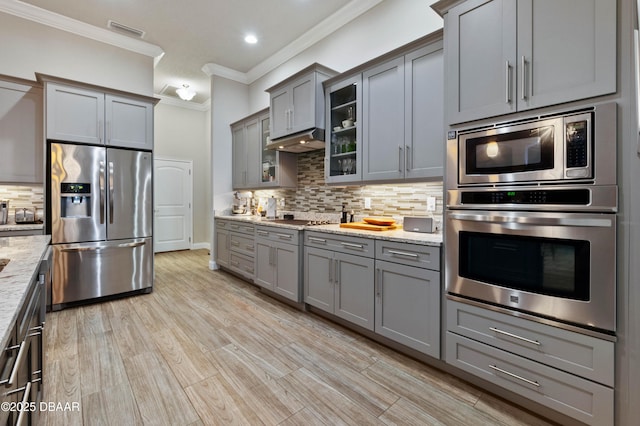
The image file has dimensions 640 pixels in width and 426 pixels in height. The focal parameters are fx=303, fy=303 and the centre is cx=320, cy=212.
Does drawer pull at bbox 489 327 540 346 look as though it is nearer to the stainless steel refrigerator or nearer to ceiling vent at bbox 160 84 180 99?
the stainless steel refrigerator

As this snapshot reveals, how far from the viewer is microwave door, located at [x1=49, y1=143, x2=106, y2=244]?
10.7 ft

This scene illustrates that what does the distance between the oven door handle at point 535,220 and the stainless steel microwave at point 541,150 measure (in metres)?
0.19

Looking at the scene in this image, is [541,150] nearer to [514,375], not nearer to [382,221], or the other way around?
[514,375]

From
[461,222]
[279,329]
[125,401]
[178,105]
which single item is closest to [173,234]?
[178,105]

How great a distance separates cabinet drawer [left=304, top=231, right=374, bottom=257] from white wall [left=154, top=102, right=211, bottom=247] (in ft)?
13.6

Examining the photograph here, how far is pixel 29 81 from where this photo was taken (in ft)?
Answer: 10.9

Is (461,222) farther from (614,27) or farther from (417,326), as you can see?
(614,27)

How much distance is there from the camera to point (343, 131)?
10.6 ft

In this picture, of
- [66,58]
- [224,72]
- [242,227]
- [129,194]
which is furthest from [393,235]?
[66,58]

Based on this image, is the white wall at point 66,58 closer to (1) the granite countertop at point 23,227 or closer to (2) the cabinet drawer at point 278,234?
(1) the granite countertop at point 23,227

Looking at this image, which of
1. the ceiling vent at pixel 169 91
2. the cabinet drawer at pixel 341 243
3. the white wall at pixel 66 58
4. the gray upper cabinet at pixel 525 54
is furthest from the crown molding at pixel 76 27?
the gray upper cabinet at pixel 525 54

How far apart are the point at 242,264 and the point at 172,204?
10.9 feet

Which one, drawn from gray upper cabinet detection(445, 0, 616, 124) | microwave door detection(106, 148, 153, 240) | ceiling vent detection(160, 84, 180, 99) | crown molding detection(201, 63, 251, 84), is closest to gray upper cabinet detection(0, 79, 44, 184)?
microwave door detection(106, 148, 153, 240)

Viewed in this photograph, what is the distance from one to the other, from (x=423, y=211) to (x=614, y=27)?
66.7 inches
